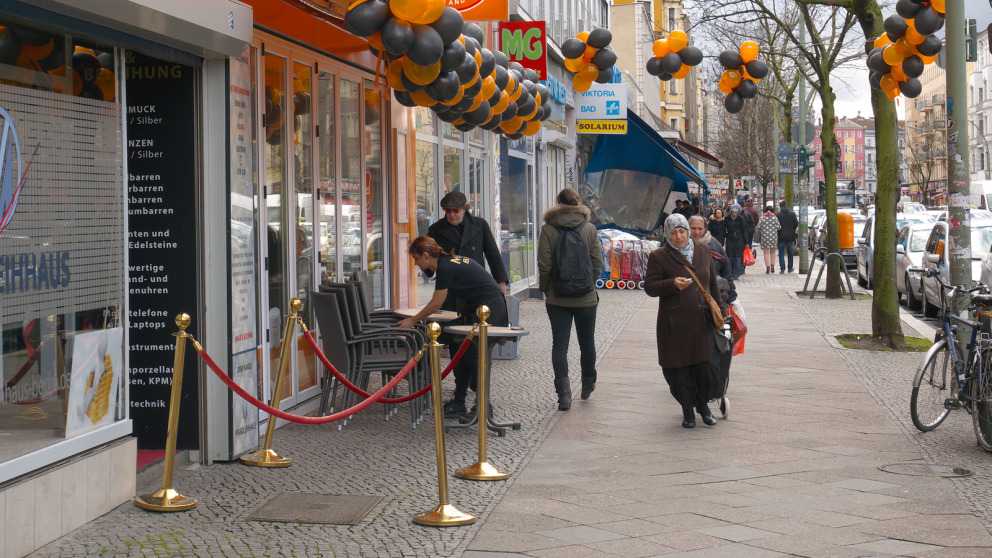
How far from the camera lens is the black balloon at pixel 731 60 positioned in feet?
42.5

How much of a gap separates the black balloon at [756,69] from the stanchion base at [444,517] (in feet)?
28.2

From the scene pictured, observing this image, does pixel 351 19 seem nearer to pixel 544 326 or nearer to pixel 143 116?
pixel 143 116

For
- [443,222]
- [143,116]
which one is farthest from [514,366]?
[143,116]

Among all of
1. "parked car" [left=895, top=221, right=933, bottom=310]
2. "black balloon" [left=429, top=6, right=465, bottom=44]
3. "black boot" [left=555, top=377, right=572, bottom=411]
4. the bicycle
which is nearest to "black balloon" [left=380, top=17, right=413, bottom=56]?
"black balloon" [left=429, top=6, right=465, bottom=44]

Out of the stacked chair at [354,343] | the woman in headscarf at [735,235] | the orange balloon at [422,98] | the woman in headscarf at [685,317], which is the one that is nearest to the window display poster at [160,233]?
the stacked chair at [354,343]

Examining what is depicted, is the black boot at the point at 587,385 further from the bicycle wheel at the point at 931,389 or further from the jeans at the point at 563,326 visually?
the bicycle wheel at the point at 931,389

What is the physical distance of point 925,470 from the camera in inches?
270

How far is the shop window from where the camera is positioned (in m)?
5.26

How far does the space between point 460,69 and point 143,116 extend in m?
2.54

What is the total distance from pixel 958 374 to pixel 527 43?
9186 mm

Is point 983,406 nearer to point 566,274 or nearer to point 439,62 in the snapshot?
point 566,274

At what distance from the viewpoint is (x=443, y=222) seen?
34.3 ft

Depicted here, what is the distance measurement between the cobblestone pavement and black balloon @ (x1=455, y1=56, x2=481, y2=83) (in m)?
2.70

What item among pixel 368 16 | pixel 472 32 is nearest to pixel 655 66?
pixel 472 32
